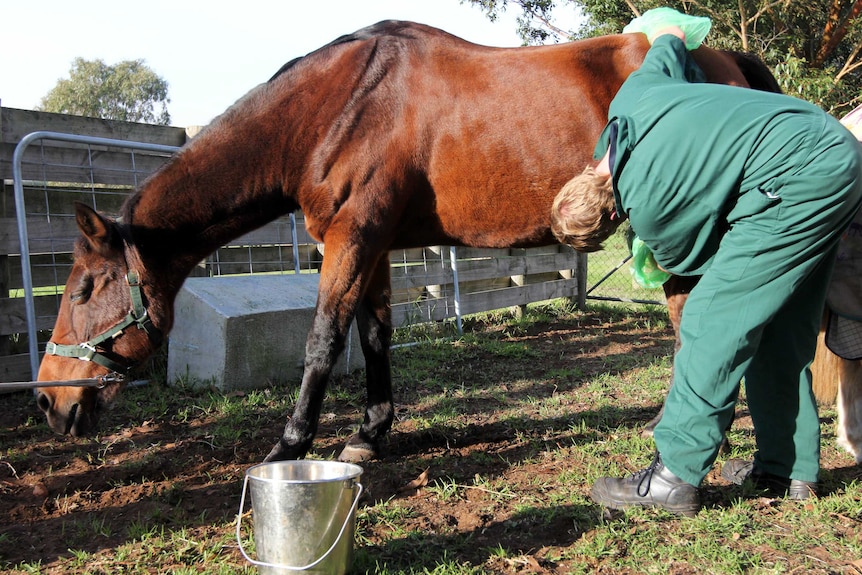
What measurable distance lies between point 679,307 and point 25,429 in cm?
383

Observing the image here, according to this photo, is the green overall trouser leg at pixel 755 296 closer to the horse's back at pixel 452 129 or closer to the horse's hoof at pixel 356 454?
the horse's back at pixel 452 129

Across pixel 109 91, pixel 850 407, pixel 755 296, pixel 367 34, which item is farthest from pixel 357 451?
pixel 109 91

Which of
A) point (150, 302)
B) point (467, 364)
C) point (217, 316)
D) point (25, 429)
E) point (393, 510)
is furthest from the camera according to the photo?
point (467, 364)

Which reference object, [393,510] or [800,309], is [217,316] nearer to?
[393,510]

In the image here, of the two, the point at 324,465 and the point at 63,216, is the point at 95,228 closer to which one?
the point at 324,465

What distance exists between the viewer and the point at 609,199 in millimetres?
2645

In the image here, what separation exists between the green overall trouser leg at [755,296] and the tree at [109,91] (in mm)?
62161

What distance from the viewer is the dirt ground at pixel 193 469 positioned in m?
2.77

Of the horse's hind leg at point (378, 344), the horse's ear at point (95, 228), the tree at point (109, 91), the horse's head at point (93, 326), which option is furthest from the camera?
→ the tree at point (109, 91)

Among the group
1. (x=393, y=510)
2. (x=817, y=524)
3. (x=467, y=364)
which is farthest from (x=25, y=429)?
(x=817, y=524)

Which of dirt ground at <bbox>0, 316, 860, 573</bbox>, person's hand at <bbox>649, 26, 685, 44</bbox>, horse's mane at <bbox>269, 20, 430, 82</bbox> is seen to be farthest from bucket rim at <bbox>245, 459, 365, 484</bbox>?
person's hand at <bbox>649, 26, 685, 44</bbox>

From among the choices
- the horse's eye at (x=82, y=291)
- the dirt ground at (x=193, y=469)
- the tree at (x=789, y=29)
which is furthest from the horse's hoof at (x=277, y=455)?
the tree at (x=789, y=29)

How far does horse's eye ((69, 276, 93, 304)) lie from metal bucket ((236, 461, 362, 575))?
1623 millimetres

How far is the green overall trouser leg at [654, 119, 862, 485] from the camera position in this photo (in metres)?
2.50
